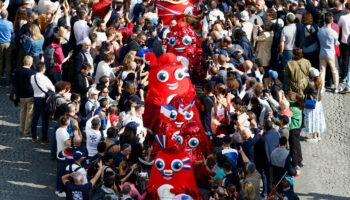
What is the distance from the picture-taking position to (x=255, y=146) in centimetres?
1092

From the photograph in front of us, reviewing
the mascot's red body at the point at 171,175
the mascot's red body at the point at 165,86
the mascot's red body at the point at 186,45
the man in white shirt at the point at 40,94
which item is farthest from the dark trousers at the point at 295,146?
the man in white shirt at the point at 40,94

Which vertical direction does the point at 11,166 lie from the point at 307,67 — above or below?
below

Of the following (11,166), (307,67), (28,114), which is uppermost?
(307,67)

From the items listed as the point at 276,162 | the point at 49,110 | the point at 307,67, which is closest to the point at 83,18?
the point at 49,110

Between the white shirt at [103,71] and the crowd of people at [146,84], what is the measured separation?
2cm

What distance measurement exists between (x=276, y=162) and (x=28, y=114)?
5286mm

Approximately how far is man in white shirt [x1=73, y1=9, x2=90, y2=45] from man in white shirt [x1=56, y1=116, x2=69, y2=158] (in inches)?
148

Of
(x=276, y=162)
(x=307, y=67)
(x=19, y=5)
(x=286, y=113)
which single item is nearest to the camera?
(x=276, y=162)

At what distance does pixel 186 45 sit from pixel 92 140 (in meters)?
4.01

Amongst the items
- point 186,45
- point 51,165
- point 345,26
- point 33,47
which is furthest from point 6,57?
point 345,26

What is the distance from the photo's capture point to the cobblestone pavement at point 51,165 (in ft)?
37.6

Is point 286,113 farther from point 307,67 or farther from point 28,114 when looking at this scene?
point 28,114

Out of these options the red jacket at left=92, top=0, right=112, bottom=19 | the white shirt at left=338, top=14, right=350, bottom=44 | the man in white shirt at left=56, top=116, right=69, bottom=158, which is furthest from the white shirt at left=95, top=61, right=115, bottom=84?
the white shirt at left=338, top=14, right=350, bottom=44

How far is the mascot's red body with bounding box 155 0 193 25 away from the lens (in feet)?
55.8
